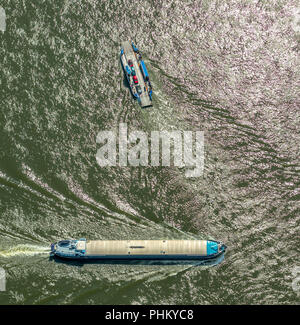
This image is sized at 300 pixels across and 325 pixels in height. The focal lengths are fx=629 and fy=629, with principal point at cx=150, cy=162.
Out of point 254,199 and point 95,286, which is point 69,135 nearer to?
point 95,286

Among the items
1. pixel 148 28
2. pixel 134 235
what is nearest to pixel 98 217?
pixel 134 235

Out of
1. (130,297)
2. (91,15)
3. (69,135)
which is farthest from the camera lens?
(91,15)
